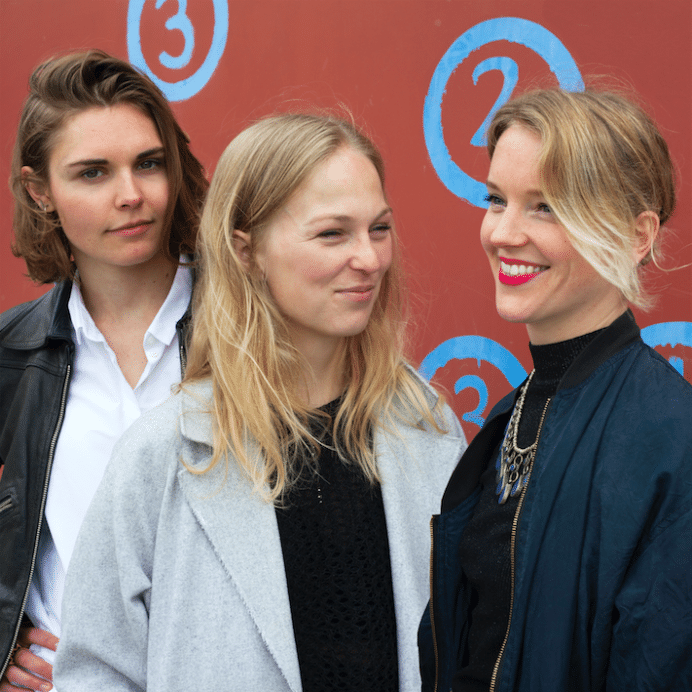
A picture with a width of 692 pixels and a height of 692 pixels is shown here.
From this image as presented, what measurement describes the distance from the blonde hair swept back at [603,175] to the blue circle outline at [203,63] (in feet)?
5.82

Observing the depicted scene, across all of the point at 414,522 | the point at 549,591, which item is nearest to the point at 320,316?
the point at 414,522

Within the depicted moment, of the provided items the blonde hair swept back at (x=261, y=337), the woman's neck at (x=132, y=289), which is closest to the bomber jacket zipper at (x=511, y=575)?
the blonde hair swept back at (x=261, y=337)

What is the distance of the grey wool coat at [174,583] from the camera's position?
1.46 metres

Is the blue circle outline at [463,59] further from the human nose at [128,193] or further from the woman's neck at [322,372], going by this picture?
the human nose at [128,193]

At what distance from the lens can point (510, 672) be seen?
1.19m

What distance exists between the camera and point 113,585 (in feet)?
4.89

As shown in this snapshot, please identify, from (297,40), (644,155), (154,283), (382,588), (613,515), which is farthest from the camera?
(297,40)

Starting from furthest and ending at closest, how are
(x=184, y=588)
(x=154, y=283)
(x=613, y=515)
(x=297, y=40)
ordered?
1. (x=297, y=40)
2. (x=154, y=283)
3. (x=184, y=588)
4. (x=613, y=515)

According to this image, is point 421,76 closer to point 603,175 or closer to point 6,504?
point 603,175

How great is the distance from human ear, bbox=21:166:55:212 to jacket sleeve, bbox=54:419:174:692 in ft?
3.05

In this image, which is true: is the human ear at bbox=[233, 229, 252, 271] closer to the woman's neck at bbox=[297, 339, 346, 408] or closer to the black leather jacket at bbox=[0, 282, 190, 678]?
the woman's neck at bbox=[297, 339, 346, 408]

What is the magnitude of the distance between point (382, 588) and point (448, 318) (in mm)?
1076

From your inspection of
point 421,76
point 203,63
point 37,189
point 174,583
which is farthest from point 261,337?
point 203,63

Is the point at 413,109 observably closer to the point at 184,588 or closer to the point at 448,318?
the point at 448,318
